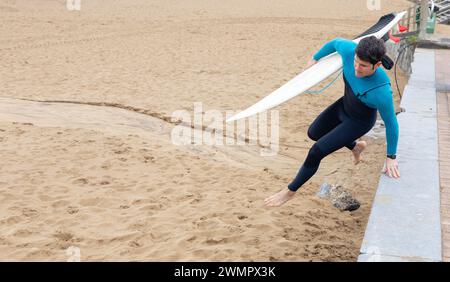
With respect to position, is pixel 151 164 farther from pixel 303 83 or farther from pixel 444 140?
pixel 444 140

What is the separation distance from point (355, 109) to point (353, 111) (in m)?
0.03

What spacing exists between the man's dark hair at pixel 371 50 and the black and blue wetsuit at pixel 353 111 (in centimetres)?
21

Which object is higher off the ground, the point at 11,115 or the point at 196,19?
the point at 196,19

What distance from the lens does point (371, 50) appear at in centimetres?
403

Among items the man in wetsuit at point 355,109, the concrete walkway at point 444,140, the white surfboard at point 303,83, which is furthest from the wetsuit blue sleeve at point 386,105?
the concrete walkway at point 444,140

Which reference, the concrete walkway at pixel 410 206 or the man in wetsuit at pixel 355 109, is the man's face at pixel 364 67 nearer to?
the man in wetsuit at pixel 355 109

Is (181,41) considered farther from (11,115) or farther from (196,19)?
(11,115)

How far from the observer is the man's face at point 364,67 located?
413 centimetres

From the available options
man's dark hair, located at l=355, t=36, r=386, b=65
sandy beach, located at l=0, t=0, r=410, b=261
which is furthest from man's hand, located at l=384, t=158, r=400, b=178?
man's dark hair, located at l=355, t=36, r=386, b=65

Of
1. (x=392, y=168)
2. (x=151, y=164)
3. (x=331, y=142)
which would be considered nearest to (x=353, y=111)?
(x=331, y=142)

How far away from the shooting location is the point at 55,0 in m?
23.4

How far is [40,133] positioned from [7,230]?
304 cm

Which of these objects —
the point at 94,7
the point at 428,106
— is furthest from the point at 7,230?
the point at 94,7

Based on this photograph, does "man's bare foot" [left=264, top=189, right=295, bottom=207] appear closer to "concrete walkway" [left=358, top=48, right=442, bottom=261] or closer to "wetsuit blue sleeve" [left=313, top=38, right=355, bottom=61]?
"concrete walkway" [left=358, top=48, right=442, bottom=261]
